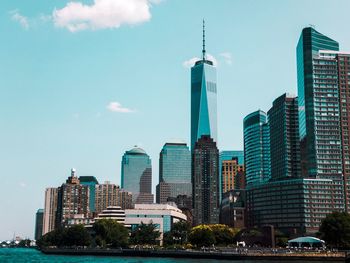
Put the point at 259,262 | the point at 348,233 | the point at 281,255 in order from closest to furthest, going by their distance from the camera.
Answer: the point at 259,262
the point at 281,255
the point at 348,233

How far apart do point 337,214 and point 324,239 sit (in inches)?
436

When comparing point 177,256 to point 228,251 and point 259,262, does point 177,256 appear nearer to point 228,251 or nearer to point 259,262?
point 228,251

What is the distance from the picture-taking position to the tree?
181 metres

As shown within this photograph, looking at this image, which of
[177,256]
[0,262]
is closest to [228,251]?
[177,256]

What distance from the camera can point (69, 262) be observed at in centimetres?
16750

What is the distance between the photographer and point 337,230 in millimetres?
181750

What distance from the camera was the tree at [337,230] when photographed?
594ft

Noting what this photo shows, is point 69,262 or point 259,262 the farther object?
point 69,262

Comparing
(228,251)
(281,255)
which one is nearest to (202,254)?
(228,251)

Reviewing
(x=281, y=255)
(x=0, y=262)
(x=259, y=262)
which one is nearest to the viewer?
(x=259, y=262)

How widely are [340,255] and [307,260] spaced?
10614mm

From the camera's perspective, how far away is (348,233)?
180125 mm

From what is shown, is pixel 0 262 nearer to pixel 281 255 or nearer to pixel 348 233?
pixel 281 255

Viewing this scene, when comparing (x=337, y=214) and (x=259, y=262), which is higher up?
(x=337, y=214)
